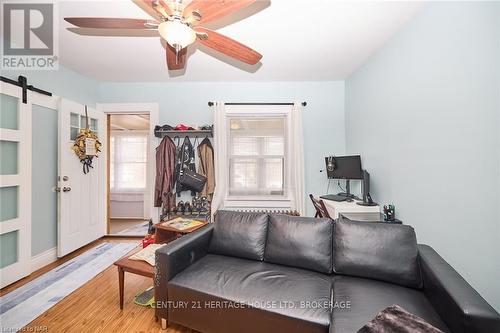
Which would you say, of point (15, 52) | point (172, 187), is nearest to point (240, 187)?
point (172, 187)

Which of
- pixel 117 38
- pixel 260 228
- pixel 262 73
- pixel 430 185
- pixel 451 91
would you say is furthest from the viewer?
pixel 262 73

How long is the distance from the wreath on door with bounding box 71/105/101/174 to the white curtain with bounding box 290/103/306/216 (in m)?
2.86

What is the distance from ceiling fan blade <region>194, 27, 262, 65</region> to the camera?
5.06 ft

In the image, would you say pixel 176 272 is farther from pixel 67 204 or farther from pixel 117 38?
pixel 117 38

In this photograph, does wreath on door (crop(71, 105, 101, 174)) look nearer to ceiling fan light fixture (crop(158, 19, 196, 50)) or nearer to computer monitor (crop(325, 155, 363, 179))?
ceiling fan light fixture (crop(158, 19, 196, 50))

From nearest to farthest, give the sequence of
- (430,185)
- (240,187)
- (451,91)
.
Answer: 1. (451,91)
2. (430,185)
3. (240,187)

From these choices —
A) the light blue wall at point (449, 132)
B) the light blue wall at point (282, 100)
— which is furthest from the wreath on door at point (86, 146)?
the light blue wall at point (449, 132)

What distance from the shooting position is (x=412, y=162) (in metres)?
1.91

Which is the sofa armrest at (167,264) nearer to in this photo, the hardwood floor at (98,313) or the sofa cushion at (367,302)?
the hardwood floor at (98,313)

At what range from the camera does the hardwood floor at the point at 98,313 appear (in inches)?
63.7

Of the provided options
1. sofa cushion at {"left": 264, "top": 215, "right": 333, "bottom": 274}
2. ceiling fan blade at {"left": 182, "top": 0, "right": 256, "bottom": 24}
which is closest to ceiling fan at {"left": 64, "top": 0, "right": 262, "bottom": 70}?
ceiling fan blade at {"left": 182, "top": 0, "right": 256, "bottom": 24}

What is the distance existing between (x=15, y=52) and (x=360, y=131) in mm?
4105

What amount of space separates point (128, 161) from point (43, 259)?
290cm

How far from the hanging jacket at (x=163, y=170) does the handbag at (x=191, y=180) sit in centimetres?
19
